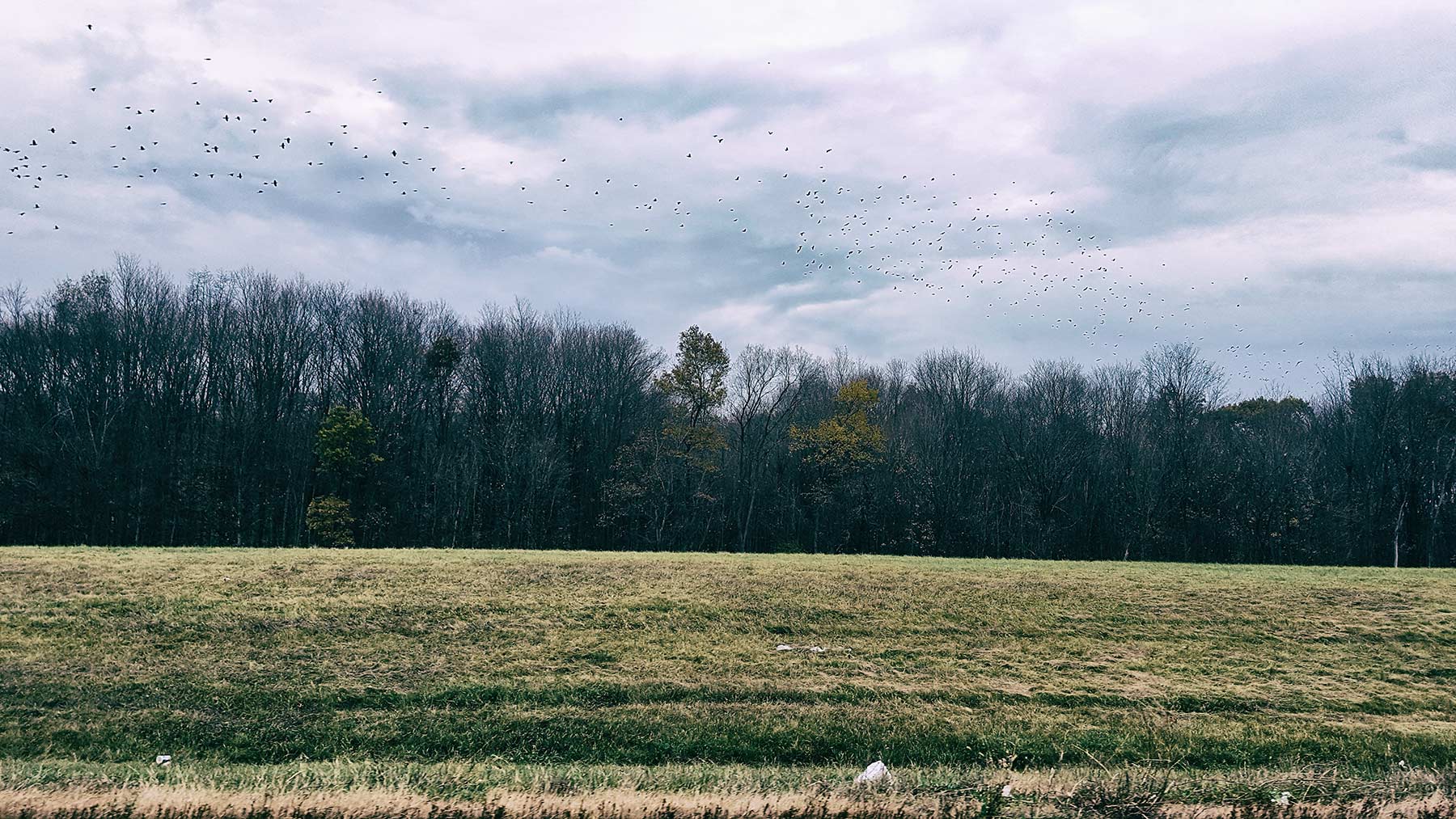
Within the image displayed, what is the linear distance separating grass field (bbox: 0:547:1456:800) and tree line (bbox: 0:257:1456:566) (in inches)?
1443

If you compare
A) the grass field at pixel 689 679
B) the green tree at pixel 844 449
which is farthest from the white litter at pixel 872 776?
the green tree at pixel 844 449

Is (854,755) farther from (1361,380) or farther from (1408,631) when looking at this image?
(1361,380)

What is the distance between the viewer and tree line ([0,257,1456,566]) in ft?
183

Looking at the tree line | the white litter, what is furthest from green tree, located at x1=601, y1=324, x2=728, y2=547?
the white litter

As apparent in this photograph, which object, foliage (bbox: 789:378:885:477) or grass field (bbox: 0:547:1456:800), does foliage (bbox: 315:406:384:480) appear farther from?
grass field (bbox: 0:547:1456:800)

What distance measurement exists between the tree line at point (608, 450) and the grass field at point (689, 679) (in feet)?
120

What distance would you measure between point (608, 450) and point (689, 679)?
51371 millimetres

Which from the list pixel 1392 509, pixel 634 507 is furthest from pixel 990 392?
pixel 634 507

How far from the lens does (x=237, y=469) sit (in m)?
57.2

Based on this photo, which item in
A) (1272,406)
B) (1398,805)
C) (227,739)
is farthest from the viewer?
(1272,406)

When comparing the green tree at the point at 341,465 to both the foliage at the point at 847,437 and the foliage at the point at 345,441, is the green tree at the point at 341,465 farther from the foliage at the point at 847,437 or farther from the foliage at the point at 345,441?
the foliage at the point at 847,437

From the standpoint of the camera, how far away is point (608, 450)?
65.7 metres

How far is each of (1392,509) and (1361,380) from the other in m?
11.1

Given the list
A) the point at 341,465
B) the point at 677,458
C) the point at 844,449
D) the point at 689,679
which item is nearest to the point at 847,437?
the point at 844,449
